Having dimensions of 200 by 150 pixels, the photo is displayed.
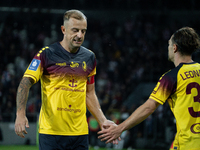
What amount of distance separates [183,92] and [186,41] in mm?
614

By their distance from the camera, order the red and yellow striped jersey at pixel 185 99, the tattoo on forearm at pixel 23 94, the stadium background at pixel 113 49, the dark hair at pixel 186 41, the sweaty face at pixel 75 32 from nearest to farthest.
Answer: the red and yellow striped jersey at pixel 185 99
the dark hair at pixel 186 41
the tattoo on forearm at pixel 23 94
the sweaty face at pixel 75 32
the stadium background at pixel 113 49

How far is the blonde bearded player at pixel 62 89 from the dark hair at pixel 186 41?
54.6 inches

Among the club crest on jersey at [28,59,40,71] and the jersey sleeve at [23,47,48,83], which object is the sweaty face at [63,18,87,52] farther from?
the club crest on jersey at [28,59,40,71]

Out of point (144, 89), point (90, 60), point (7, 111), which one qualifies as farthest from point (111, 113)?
point (90, 60)

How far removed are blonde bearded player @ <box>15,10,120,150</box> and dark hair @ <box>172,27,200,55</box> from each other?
1388mm

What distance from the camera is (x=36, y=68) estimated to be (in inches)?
168

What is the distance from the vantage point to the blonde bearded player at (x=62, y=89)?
14.0ft

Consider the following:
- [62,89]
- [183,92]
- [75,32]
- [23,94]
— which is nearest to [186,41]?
[183,92]

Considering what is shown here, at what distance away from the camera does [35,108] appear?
14.9 meters

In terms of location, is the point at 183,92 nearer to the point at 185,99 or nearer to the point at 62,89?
the point at 185,99

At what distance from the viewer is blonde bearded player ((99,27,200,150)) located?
3664mm

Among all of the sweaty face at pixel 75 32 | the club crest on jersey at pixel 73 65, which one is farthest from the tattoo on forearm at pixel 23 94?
the sweaty face at pixel 75 32

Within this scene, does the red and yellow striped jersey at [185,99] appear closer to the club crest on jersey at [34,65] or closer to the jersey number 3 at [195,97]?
the jersey number 3 at [195,97]

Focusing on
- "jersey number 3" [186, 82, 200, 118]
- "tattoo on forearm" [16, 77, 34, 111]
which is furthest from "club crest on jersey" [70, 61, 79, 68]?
"jersey number 3" [186, 82, 200, 118]
